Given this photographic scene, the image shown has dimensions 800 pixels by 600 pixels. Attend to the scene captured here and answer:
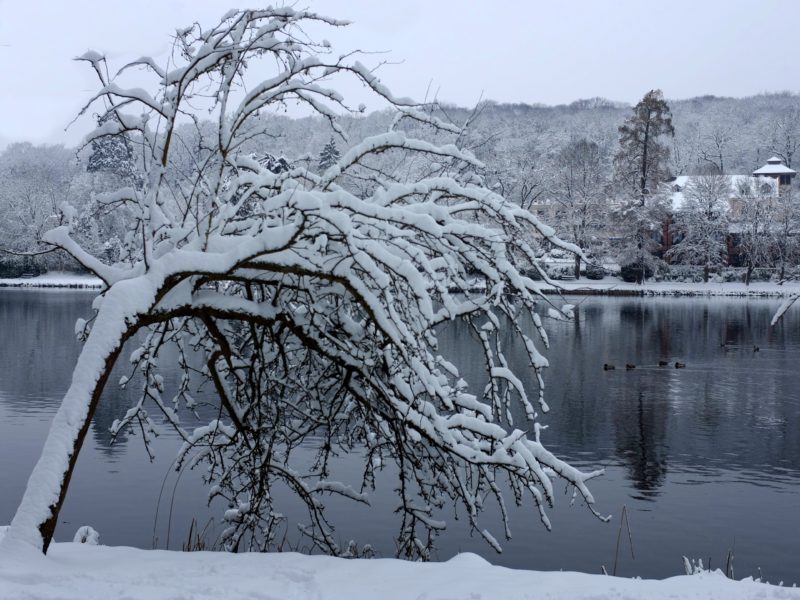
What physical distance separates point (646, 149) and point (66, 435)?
70040mm

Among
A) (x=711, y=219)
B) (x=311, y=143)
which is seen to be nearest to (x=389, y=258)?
(x=711, y=219)

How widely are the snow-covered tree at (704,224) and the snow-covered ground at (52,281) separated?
47.0 meters

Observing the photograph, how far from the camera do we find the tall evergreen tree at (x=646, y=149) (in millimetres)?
69938

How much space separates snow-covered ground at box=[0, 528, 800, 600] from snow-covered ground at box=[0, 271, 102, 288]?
62765 millimetres

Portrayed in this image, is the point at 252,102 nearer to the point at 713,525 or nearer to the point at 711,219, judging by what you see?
the point at 713,525

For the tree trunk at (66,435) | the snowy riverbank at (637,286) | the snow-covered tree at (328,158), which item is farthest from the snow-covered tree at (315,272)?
the snowy riverbank at (637,286)

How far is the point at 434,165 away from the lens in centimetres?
734

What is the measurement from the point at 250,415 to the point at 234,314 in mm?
1547

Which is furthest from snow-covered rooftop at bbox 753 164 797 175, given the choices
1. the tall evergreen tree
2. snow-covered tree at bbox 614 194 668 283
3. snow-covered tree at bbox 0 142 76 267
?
snow-covered tree at bbox 0 142 76 267

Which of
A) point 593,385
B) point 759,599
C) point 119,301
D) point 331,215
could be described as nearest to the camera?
Answer: point 759,599

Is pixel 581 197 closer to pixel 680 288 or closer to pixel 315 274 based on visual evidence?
pixel 680 288

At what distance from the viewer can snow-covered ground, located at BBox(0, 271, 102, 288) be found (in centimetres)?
6606

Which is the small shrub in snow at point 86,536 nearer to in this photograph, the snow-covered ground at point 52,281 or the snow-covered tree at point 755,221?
the snow-covered ground at point 52,281

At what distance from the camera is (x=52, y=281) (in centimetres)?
6781
